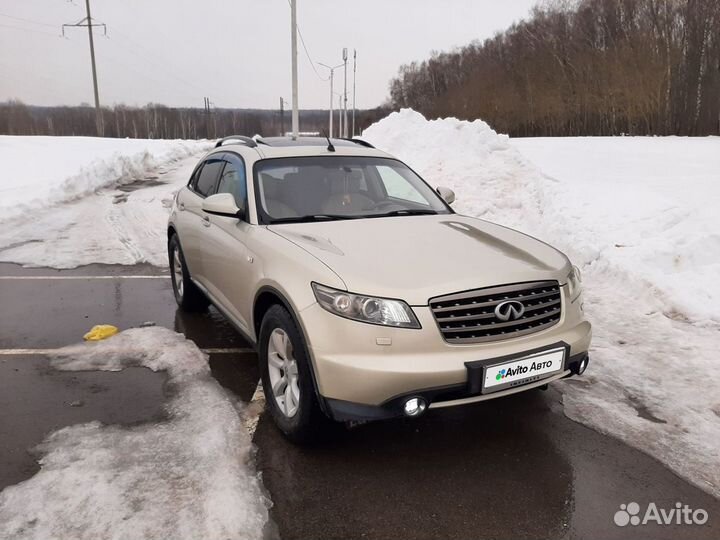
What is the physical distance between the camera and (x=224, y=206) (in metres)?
3.86

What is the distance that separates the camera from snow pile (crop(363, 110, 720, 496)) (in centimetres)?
362

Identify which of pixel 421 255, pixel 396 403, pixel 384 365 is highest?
pixel 421 255

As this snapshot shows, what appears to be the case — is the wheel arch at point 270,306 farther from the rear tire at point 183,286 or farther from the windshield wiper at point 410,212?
the rear tire at point 183,286

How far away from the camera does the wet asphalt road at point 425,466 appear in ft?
8.54

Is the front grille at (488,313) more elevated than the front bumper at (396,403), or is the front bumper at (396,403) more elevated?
the front grille at (488,313)

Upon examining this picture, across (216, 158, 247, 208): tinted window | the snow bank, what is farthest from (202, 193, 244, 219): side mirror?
the snow bank

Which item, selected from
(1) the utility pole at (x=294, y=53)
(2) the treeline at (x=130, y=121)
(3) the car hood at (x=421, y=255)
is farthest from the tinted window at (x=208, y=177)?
(2) the treeline at (x=130, y=121)

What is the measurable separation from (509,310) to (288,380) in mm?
1351

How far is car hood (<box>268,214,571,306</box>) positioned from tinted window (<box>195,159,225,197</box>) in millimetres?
1626

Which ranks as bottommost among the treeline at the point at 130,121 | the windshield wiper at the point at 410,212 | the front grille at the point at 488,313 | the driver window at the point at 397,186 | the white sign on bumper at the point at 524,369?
the white sign on bumper at the point at 524,369

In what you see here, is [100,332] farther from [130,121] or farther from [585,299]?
[130,121]

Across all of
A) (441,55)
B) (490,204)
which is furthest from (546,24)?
(490,204)

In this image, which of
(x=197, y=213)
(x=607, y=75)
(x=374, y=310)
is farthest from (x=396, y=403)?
(x=607, y=75)

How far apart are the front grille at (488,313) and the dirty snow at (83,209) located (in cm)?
621
